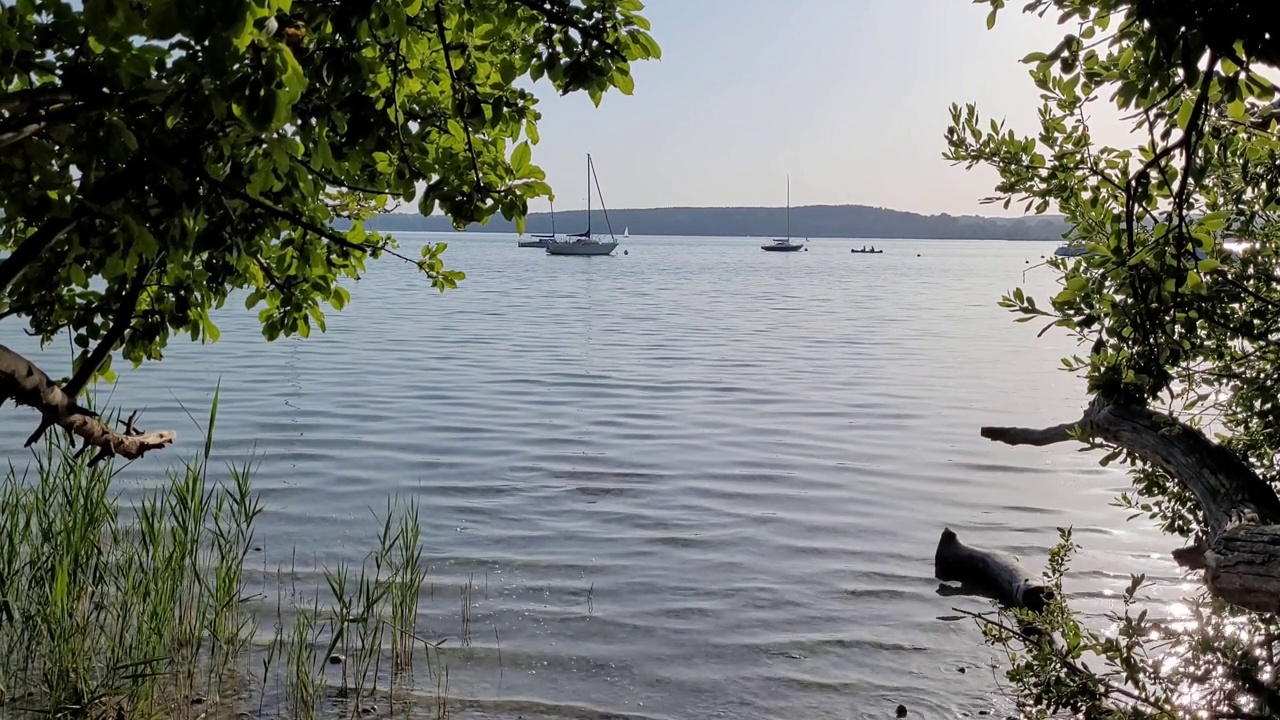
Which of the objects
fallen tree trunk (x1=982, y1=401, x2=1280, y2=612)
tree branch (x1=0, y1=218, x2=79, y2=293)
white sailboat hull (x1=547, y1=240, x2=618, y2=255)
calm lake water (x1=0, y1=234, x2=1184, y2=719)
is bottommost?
calm lake water (x1=0, y1=234, x2=1184, y2=719)

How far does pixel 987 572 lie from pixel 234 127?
816 cm

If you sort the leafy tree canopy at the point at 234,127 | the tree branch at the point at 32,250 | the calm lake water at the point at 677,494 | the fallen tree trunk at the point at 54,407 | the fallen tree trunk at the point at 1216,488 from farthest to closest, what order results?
the calm lake water at the point at 677,494 → the fallen tree trunk at the point at 1216,488 → the fallen tree trunk at the point at 54,407 → the tree branch at the point at 32,250 → the leafy tree canopy at the point at 234,127

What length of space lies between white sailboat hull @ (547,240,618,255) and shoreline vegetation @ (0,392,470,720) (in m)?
104

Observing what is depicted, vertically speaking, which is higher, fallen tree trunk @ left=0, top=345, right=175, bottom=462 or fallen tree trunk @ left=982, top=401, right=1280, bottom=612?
fallen tree trunk @ left=0, top=345, right=175, bottom=462

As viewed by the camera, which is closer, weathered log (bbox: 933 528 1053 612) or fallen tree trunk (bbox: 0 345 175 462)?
fallen tree trunk (bbox: 0 345 175 462)

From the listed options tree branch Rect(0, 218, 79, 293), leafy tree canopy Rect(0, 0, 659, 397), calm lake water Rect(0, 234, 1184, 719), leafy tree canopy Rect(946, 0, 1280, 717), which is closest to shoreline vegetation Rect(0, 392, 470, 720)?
calm lake water Rect(0, 234, 1184, 719)

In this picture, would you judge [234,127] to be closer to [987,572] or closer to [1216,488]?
[1216,488]

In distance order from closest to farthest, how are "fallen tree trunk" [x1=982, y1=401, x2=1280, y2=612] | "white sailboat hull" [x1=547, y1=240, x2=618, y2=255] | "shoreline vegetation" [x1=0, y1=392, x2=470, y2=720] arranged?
"fallen tree trunk" [x1=982, y1=401, x2=1280, y2=612] < "shoreline vegetation" [x1=0, y1=392, x2=470, y2=720] < "white sailboat hull" [x1=547, y1=240, x2=618, y2=255]

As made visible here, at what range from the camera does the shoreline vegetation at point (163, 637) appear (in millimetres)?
5927

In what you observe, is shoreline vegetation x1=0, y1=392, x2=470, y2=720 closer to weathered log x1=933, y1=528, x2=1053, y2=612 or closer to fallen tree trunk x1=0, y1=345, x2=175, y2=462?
fallen tree trunk x1=0, y1=345, x2=175, y2=462

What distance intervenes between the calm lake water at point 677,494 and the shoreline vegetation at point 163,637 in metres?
0.69

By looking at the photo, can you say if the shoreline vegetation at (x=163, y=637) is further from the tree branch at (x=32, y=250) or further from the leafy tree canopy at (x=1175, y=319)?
the leafy tree canopy at (x=1175, y=319)

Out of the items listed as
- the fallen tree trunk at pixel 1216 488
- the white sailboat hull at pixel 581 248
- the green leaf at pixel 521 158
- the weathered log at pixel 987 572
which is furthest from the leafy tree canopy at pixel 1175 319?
the white sailboat hull at pixel 581 248

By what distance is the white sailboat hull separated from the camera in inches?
4382
